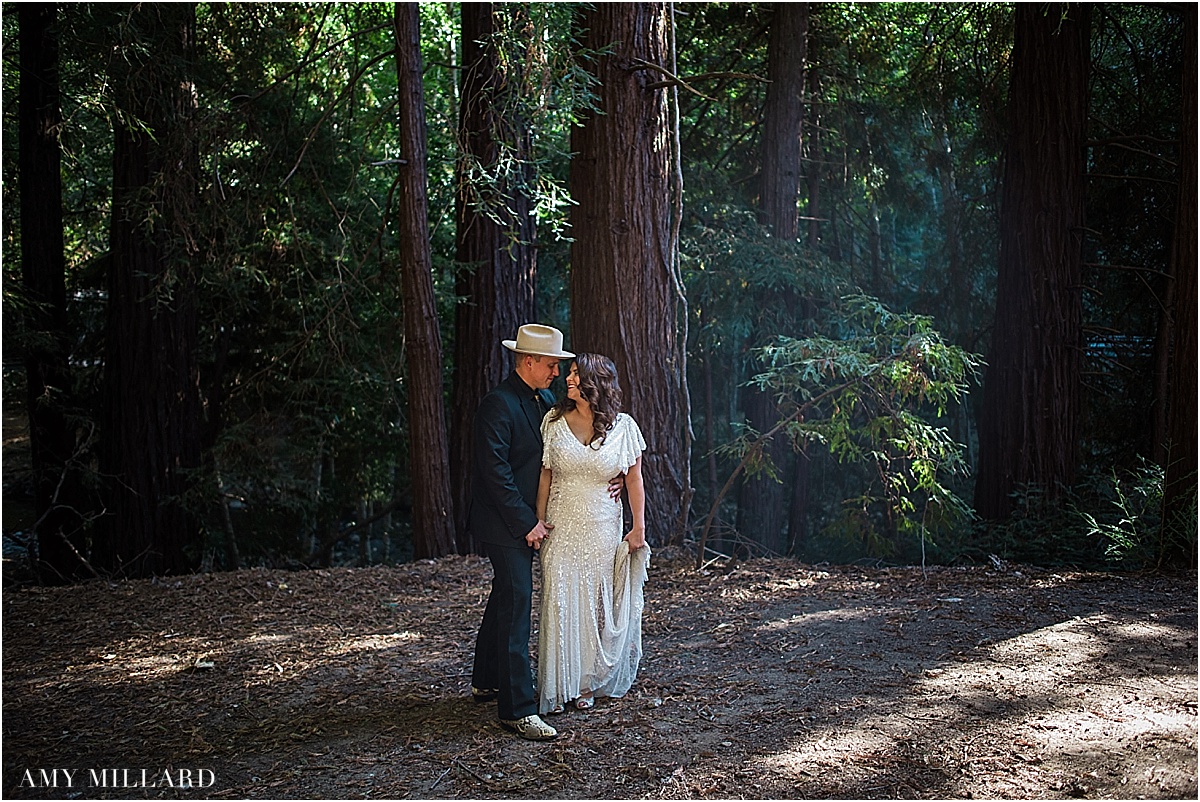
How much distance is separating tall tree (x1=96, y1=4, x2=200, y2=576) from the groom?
690 centimetres

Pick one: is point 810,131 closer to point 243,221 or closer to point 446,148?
point 446,148

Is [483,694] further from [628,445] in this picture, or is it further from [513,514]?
[628,445]

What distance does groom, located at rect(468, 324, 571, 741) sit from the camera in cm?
477

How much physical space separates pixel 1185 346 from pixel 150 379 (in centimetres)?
1053

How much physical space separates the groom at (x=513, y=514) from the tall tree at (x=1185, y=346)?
5065 mm

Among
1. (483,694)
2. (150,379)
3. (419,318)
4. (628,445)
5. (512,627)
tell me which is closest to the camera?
A: (512,627)

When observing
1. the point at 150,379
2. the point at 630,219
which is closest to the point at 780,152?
the point at 630,219

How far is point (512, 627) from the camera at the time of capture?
189 inches

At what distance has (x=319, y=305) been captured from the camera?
11656mm

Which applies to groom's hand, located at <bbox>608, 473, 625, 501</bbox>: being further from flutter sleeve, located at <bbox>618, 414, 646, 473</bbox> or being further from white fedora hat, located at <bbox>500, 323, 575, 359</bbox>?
white fedora hat, located at <bbox>500, 323, 575, 359</bbox>

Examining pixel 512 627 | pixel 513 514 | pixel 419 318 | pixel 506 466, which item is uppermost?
pixel 419 318

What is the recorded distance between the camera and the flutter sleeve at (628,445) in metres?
5.06

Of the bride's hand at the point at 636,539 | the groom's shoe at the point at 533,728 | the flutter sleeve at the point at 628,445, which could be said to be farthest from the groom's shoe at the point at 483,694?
the flutter sleeve at the point at 628,445

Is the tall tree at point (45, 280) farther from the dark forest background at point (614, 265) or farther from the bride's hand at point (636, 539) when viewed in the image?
the bride's hand at point (636, 539)
